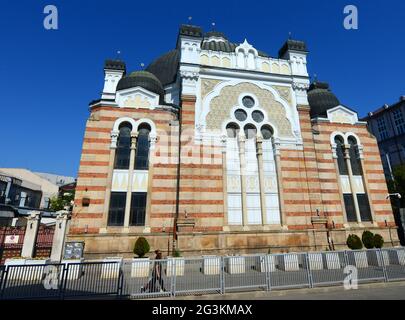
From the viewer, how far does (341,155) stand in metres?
18.4

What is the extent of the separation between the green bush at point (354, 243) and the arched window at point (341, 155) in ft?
16.1

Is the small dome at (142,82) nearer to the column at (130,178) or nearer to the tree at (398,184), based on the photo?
the column at (130,178)

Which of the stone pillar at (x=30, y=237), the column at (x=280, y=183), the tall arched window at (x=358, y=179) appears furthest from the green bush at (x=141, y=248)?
the tall arched window at (x=358, y=179)

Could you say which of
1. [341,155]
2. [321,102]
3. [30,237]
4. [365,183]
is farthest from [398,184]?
[30,237]

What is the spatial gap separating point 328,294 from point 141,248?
8929 mm

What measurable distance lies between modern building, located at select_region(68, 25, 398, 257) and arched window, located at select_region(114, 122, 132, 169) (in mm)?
64

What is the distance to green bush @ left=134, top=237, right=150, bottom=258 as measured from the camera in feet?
42.1

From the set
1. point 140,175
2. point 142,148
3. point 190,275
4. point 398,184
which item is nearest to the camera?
point 190,275

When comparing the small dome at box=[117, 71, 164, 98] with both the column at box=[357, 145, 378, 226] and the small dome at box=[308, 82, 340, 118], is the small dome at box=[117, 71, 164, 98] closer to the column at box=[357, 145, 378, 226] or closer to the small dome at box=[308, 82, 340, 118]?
the small dome at box=[308, 82, 340, 118]

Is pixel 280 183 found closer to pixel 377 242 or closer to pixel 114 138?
pixel 377 242

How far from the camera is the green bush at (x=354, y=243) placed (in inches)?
575

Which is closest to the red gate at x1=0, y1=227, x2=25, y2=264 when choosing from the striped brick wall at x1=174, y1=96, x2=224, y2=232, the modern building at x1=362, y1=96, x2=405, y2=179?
the striped brick wall at x1=174, y1=96, x2=224, y2=232

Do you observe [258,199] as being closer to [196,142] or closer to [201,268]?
[196,142]
